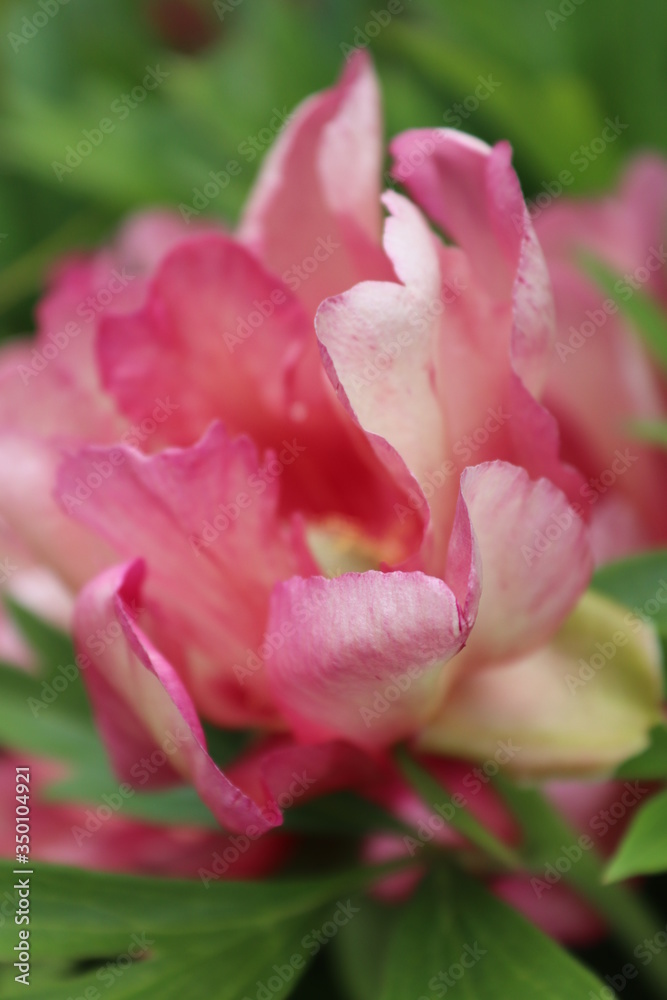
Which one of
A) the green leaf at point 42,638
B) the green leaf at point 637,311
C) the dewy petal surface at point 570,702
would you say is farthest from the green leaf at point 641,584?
the green leaf at point 42,638

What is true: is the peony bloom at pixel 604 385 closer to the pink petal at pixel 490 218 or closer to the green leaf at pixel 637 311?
the green leaf at pixel 637 311

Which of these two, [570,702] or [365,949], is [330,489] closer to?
[570,702]

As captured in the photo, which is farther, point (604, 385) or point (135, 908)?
point (604, 385)

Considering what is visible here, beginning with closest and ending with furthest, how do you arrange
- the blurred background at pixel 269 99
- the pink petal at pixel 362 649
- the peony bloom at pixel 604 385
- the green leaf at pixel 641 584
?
the pink petal at pixel 362 649 → the green leaf at pixel 641 584 → the peony bloom at pixel 604 385 → the blurred background at pixel 269 99

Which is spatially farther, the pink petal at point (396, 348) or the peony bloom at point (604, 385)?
the peony bloom at point (604, 385)

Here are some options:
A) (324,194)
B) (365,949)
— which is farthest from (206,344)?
(365,949)

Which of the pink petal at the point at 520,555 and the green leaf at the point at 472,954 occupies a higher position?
the pink petal at the point at 520,555

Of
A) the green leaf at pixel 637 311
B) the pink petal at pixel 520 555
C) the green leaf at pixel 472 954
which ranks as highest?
the green leaf at pixel 637 311
